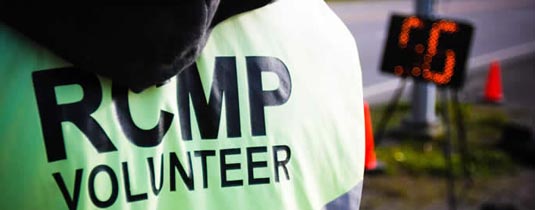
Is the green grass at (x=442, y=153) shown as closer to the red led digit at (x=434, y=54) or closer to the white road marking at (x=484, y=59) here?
the red led digit at (x=434, y=54)

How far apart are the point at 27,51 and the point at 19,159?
14cm

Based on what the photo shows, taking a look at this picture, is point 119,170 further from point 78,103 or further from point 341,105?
point 341,105

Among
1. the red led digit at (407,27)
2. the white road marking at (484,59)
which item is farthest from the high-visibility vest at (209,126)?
the white road marking at (484,59)

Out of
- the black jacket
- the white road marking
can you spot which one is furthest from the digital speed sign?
the black jacket

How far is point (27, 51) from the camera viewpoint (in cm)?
110

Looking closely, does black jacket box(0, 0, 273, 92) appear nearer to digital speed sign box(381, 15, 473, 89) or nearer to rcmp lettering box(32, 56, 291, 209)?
rcmp lettering box(32, 56, 291, 209)

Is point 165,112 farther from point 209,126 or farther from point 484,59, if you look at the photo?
point 484,59

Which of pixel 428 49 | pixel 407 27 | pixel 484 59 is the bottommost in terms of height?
pixel 484 59

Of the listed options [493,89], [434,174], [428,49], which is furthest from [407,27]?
[493,89]

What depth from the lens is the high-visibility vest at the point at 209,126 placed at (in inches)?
43.2

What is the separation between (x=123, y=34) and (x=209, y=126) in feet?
0.84

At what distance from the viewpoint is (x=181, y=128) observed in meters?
1.24

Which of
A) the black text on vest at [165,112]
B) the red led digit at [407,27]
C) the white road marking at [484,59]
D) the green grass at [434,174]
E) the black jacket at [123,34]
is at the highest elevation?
the red led digit at [407,27]

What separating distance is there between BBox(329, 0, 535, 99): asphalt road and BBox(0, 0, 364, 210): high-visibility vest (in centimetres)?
827
